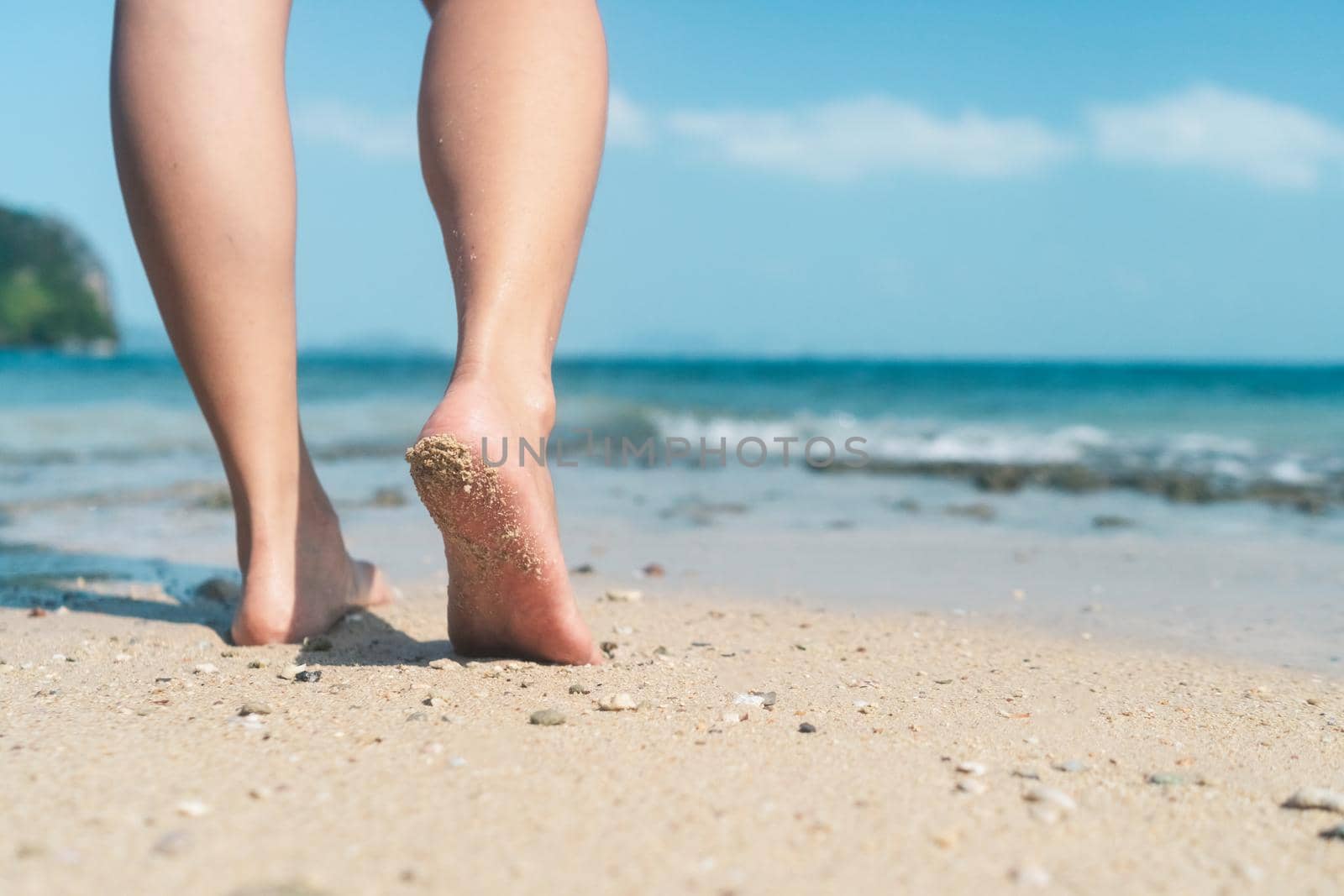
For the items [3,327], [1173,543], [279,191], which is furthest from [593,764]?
[3,327]

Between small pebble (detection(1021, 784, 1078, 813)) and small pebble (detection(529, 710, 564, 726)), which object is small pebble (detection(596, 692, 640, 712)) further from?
small pebble (detection(1021, 784, 1078, 813))

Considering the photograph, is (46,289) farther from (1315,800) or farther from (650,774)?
(1315,800)

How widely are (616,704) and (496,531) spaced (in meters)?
0.22

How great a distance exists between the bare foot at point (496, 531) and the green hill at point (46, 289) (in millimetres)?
44537

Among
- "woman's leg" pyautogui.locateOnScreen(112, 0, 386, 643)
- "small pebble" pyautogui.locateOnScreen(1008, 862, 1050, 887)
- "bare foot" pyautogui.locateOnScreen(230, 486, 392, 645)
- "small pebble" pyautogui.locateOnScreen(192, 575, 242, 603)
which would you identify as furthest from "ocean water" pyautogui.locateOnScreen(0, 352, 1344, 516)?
"small pebble" pyautogui.locateOnScreen(1008, 862, 1050, 887)

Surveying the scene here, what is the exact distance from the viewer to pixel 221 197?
1274mm

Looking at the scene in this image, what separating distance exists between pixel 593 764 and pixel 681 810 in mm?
127

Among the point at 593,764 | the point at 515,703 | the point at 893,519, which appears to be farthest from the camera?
the point at 893,519

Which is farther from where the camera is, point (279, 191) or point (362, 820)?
point (279, 191)

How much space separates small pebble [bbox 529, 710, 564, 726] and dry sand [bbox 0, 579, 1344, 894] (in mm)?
13

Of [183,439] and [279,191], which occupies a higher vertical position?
[279,191]

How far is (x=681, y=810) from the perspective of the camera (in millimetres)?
806

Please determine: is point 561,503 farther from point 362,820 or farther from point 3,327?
point 3,327

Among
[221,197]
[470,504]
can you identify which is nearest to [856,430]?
[221,197]
